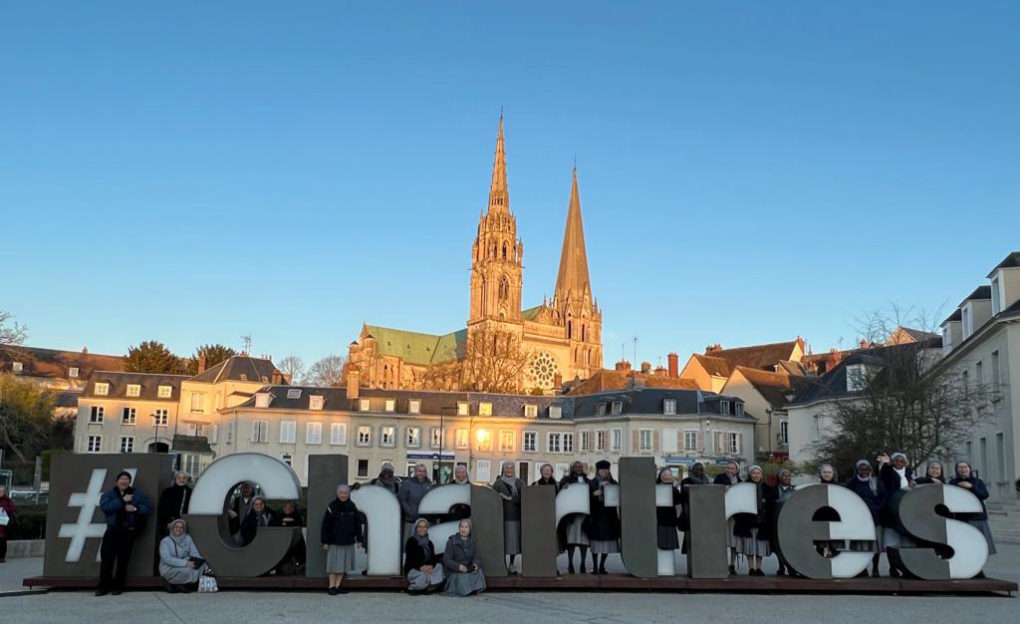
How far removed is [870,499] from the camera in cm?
1706

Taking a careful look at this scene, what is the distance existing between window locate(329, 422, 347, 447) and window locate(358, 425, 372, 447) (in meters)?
1.20

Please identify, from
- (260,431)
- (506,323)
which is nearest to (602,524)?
(260,431)

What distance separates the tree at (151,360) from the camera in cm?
9956

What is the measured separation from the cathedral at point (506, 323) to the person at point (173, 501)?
400ft

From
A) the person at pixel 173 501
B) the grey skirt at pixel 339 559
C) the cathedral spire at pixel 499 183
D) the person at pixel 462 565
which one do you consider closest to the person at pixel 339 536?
the grey skirt at pixel 339 559

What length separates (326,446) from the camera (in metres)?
69.6

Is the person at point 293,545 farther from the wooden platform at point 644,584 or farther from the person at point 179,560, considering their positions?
the person at point 179,560

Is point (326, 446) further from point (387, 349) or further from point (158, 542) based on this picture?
point (387, 349)

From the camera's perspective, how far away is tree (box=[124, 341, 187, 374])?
3920 inches

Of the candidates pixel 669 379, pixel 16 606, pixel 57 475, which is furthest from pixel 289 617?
pixel 669 379

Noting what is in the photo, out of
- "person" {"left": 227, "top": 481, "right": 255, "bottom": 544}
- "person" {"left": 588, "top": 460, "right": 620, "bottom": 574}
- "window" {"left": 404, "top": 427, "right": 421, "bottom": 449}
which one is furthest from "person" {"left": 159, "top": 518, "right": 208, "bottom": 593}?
"window" {"left": 404, "top": 427, "right": 421, "bottom": 449}

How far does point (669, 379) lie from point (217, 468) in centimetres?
7689

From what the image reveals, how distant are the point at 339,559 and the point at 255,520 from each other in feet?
7.47

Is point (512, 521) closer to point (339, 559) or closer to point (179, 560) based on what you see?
point (339, 559)
